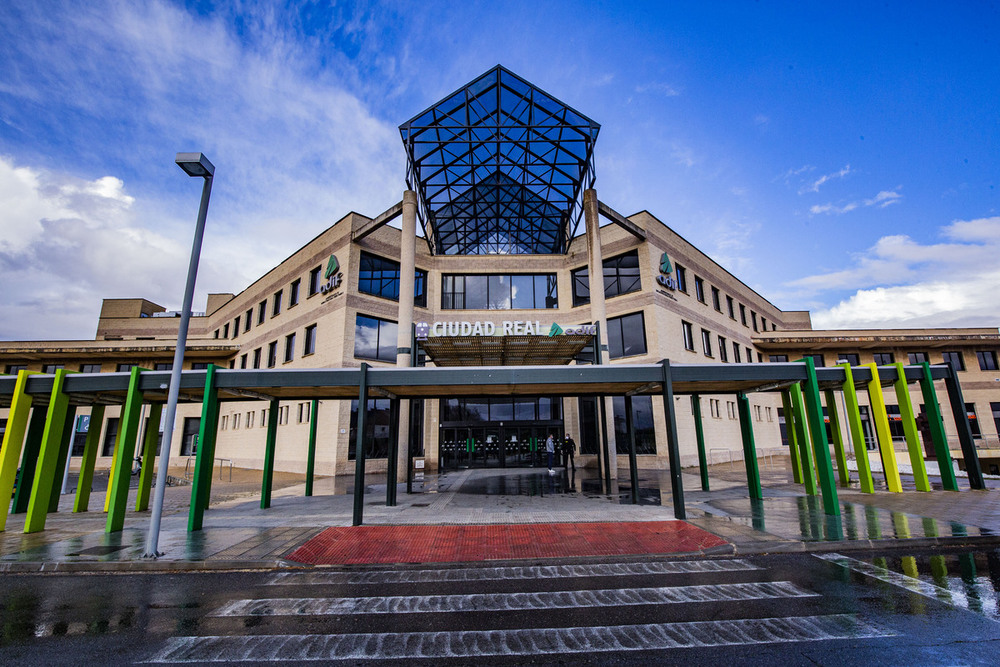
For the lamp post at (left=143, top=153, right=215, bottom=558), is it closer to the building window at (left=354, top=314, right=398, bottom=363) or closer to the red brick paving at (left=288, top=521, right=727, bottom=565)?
the red brick paving at (left=288, top=521, right=727, bottom=565)

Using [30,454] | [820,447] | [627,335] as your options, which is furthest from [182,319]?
[627,335]

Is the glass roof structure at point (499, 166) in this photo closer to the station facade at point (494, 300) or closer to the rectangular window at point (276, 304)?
the station facade at point (494, 300)

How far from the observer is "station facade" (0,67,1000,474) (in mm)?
24938

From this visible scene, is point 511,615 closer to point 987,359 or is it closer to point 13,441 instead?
point 13,441

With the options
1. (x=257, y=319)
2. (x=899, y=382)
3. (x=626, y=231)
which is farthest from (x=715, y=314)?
(x=257, y=319)

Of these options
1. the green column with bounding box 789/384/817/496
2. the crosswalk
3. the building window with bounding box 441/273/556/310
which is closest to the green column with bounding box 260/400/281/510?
the crosswalk

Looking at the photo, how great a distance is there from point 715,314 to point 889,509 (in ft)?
71.3

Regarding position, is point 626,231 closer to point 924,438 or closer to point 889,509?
point 889,509

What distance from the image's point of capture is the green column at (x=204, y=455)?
416 inches

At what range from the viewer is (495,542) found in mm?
9180

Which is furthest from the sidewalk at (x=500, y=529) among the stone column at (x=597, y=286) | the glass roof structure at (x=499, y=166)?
the glass roof structure at (x=499, y=166)

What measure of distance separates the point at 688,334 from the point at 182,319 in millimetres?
26765

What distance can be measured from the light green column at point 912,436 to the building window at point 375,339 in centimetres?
2276

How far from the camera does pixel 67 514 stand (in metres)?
13.3
